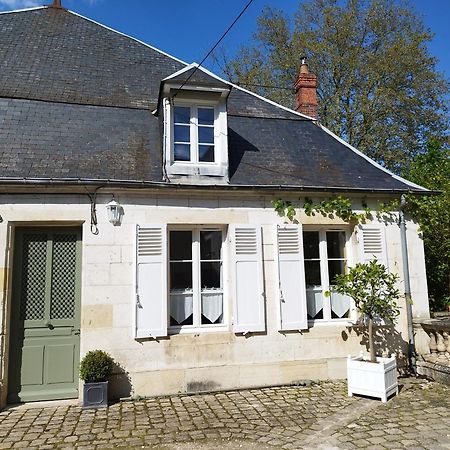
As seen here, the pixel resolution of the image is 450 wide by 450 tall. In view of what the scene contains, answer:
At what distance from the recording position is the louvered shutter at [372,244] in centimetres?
671

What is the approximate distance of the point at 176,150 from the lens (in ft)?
21.5

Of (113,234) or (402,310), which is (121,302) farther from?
(402,310)

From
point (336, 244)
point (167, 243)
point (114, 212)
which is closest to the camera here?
point (114, 212)

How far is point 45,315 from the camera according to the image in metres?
5.73

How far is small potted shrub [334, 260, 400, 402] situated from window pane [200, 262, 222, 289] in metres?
1.91

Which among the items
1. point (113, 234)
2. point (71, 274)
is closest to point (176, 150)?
point (113, 234)

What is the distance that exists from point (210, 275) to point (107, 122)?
11.0 feet

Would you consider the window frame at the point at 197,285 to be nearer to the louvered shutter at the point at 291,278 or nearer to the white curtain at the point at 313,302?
the louvered shutter at the point at 291,278

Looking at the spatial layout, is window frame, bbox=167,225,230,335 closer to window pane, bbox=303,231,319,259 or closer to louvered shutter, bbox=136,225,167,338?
louvered shutter, bbox=136,225,167,338

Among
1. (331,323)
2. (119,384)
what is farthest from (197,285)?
(331,323)

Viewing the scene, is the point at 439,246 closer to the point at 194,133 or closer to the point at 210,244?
the point at 210,244

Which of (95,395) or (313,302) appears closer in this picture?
(95,395)

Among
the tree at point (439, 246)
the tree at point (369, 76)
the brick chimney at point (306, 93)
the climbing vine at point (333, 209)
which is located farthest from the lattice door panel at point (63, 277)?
the tree at point (369, 76)

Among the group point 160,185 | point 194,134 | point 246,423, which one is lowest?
point 246,423
